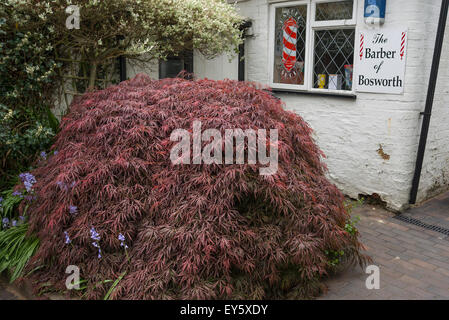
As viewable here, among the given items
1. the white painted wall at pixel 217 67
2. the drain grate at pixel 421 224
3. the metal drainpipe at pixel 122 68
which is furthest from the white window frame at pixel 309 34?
the metal drainpipe at pixel 122 68

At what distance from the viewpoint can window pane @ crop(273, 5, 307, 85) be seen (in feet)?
21.7

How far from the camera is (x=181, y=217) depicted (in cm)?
340

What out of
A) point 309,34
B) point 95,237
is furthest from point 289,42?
point 95,237

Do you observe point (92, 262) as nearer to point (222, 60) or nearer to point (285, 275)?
point (285, 275)

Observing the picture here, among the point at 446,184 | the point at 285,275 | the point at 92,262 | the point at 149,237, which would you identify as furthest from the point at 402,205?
the point at 92,262

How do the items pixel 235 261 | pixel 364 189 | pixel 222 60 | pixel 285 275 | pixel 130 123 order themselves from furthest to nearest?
pixel 222 60 < pixel 364 189 < pixel 130 123 < pixel 285 275 < pixel 235 261

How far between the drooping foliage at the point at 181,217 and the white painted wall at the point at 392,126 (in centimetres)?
186

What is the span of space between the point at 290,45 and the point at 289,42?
0.05m

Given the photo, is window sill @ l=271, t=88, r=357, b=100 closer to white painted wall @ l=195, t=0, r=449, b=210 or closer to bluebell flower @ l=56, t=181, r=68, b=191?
white painted wall @ l=195, t=0, r=449, b=210

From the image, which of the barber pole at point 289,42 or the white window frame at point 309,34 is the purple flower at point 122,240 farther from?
the barber pole at point 289,42

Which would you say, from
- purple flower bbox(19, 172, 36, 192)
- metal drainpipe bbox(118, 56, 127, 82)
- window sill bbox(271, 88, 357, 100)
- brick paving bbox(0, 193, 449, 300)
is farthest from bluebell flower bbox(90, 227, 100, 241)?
window sill bbox(271, 88, 357, 100)

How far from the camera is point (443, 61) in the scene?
564 cm

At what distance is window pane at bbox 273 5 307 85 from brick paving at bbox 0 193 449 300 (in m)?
2.45

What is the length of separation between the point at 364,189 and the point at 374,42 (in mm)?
2045
